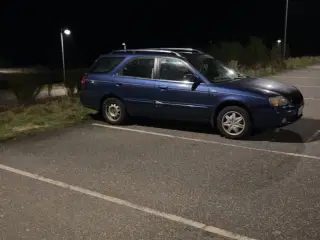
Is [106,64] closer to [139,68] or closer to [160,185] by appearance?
[139,68]

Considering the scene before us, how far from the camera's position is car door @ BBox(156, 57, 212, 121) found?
307 inches

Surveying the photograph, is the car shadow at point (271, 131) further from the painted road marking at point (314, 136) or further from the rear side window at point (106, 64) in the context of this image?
the rear side window at point (106, 64)

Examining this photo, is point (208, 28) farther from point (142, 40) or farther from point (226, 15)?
point (142, 40)

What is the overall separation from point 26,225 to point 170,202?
5.24ft

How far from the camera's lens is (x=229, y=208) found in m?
4.69

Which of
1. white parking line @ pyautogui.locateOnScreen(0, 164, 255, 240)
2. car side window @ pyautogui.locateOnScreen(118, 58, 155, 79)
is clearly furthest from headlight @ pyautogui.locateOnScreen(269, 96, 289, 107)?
white parking line @ pyautogui.locateOnScreen(0, 164, 255, 240)

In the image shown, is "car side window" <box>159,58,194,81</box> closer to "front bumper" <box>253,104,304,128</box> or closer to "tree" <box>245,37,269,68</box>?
"front bumper" <box>253,104,304,128</box>

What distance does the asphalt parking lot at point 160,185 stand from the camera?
4262 millimetres

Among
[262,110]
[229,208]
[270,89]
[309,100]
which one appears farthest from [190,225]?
[309,100]

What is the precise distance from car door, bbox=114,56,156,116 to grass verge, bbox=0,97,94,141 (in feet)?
4.59

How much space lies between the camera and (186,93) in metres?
7.89

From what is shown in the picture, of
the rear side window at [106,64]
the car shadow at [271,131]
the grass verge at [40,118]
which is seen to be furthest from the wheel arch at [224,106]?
the grass verge at [40,118]

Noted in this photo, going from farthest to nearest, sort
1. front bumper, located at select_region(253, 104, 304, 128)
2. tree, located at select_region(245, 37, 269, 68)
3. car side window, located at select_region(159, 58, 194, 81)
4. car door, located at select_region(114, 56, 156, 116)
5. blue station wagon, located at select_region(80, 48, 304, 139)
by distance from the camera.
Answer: tree, located at select_region(245, 37, 269, 68) < car door, located at select_region(114, 56, 156, 116) < car side window, located at select_region(159, 58, 194, 81) < blue station wagon, located at select_region(80, 48, 304, 139) < front bumper, located at select_region(253, 104, 304, 128)

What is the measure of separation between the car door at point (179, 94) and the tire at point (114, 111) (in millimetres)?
877
